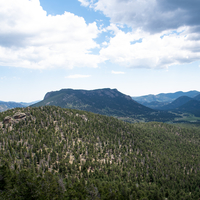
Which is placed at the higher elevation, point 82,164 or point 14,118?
point 14,118

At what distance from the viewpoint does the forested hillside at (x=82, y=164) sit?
73.8 meters

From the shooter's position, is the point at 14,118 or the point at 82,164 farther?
the point at 14,118

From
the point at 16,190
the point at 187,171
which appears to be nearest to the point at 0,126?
the point at 16,190

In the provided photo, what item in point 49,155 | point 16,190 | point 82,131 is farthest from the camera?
point 82,131

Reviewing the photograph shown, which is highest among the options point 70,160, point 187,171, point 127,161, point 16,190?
point 16,190

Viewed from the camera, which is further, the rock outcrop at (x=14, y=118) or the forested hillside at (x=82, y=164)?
the rock outcrop at (x=14, y=118)

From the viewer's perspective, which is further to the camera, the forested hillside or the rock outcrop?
the rock outcrop

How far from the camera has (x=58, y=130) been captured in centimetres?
16512

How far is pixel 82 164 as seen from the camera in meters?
123

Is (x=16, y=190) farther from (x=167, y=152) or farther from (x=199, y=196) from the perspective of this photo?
(x=167, y=152)

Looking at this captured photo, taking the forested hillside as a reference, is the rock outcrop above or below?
above

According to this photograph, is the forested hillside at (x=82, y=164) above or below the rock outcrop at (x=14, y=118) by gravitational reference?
below

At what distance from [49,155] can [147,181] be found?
9254 cm

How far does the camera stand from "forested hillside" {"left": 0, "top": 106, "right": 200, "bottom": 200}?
7375 cm
